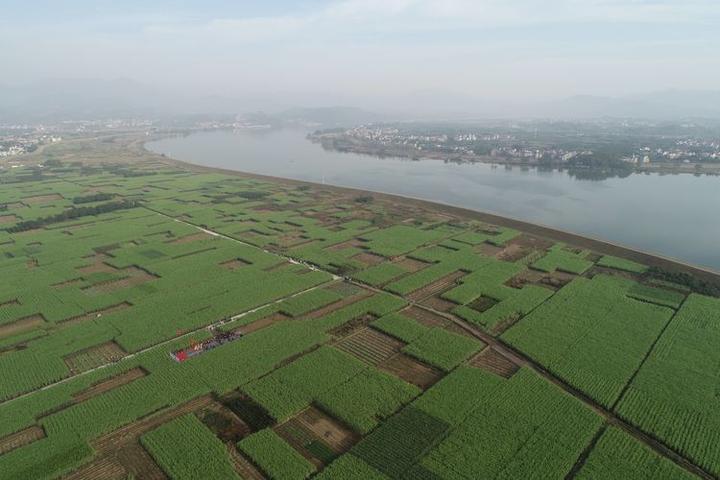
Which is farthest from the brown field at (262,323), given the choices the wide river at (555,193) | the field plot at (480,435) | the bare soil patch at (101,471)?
the wide river at (555,193)

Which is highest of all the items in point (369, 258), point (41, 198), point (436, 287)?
point (41, 198)

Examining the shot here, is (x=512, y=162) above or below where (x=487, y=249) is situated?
above

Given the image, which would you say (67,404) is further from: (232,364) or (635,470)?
(635,470)

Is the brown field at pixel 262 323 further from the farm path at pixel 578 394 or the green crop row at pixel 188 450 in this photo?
the green crop row at pixel 188 450

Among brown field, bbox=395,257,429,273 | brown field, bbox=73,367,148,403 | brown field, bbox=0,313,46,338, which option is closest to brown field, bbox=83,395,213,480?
brown field, bbox=73,367,148,403

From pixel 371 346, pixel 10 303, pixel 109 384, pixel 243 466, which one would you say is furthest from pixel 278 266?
pixel 243 466

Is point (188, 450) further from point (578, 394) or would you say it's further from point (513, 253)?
point (513, 253)
